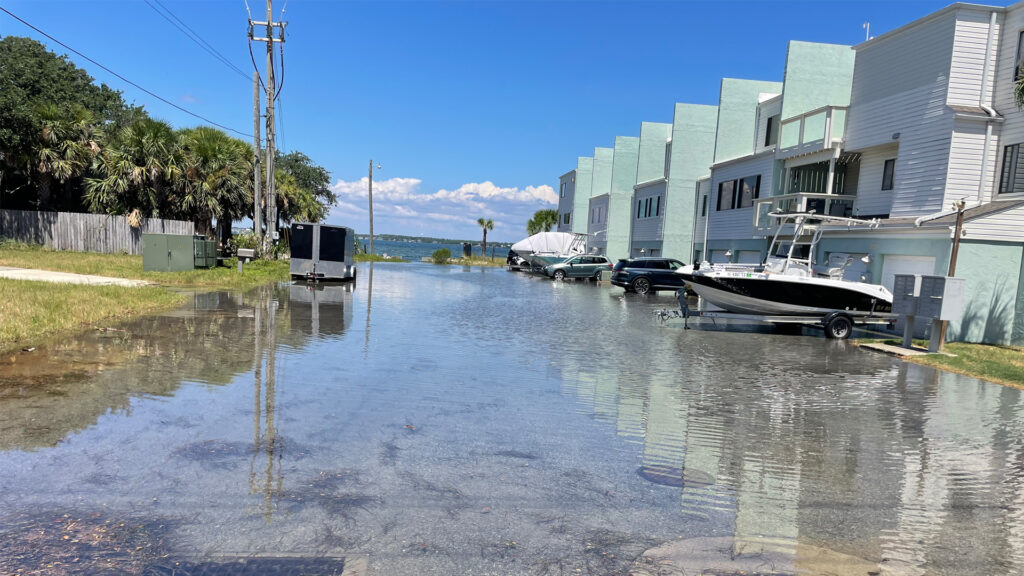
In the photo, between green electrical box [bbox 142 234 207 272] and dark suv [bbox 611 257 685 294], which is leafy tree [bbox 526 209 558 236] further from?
green electrical box [bbox 142 234 207 272]

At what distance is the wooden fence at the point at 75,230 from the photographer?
32.4 m

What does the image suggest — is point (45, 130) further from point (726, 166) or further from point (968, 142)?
point (968, 142)

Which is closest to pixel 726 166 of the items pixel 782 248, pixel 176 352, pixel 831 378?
pixel 782 248

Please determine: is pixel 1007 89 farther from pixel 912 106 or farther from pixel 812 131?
pixel 812 131

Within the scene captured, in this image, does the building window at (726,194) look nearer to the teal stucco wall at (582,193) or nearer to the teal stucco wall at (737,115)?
the teal stucco wall at (737,115)

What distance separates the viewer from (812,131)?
77.4ft

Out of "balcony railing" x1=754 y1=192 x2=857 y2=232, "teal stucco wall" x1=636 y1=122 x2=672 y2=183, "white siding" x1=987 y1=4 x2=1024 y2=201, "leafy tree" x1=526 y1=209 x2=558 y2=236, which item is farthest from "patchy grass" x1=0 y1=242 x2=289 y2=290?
"leafy tree" x1=526 y1=209 x2=558 y2=236

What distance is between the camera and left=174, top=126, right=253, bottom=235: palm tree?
33.1 metres

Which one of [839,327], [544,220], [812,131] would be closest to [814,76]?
[812,131]

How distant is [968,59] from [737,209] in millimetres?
11824

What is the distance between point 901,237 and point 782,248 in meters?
7.47

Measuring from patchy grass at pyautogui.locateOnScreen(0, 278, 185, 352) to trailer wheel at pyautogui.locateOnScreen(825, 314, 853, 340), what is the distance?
1629cm

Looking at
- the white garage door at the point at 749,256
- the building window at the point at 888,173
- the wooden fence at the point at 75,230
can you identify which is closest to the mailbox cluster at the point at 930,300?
the building window at the point at 888,173

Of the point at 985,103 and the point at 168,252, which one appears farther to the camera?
the point at 168,252
